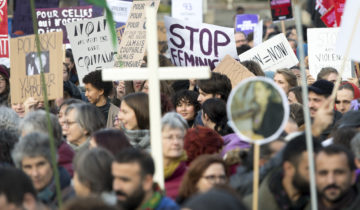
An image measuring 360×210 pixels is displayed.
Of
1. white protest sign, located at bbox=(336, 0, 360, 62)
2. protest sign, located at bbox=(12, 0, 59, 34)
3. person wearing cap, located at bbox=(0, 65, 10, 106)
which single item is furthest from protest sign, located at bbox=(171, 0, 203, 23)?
white protest sign, located at bbox=(336, 0, 360, 62)

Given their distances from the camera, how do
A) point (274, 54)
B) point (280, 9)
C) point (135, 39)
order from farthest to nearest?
point (280, 9) → point (274, 54) → point (135, 39)

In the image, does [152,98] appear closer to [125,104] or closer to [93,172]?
[93,172]

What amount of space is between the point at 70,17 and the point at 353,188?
25.5ft

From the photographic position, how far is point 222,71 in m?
9.77

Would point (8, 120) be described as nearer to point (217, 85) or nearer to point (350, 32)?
point (217, 85)

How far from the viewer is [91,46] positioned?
10531 millimetres

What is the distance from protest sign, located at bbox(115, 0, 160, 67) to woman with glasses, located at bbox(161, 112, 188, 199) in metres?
3.50

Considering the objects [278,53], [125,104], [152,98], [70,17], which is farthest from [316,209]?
[70,17]

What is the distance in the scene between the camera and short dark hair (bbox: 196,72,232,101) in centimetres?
859

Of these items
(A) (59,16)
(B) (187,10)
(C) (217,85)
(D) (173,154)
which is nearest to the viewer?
(D) (173,154)

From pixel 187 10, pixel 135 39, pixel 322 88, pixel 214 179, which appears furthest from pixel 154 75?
pixel 187 10

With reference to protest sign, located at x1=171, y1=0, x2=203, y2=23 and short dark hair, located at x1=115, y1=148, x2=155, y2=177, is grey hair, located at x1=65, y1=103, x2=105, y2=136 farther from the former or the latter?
protest sign, located at x1=171, y1=0, x2=203, y2=23

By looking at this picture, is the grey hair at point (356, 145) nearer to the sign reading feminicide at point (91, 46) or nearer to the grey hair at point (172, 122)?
the grey hair at point (172, 122)

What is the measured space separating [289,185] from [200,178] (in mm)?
549
